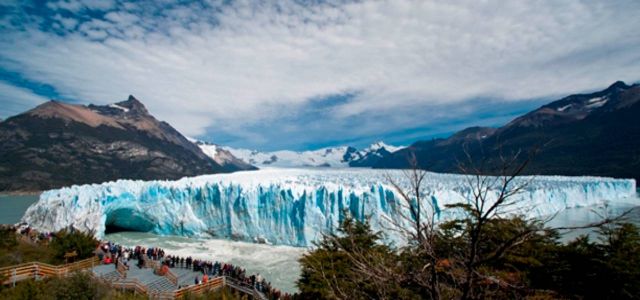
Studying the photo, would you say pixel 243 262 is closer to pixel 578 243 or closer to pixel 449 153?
pixel 578 243

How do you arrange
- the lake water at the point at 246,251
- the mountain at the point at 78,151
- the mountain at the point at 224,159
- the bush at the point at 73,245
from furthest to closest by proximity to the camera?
1. the mountain at the point at 224,159
2. the mountain at the point at 78,151
3. the lake water at the point at 246,251
4. the bush at the point at 73,245

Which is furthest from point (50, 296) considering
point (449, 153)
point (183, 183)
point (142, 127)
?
point (142, 127)

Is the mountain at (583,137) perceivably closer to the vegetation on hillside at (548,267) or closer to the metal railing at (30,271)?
the vegetation on hillside at (548,267)

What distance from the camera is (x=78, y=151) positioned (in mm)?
90438

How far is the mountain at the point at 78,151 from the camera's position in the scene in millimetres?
75562

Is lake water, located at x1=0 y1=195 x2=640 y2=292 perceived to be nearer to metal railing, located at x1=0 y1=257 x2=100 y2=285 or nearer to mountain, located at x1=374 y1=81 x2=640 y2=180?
metal railing, located at x1=0 y1=257 x2=100 y2=285

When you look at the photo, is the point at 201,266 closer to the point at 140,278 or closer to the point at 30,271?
the point at 140,278

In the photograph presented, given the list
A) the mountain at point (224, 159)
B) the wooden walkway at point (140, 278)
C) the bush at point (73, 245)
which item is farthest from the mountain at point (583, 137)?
the mountain at point (224, 159)

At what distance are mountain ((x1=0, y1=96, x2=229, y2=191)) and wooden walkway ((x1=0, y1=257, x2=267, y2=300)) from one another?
71.9 meters

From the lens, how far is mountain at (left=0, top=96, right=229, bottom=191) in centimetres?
7556

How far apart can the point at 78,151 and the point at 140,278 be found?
95.0 metres

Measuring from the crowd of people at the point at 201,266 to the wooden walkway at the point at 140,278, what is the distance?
25cm

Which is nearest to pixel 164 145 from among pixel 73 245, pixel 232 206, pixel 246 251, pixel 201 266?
pixel 232 206

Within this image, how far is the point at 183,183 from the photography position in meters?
25.8
